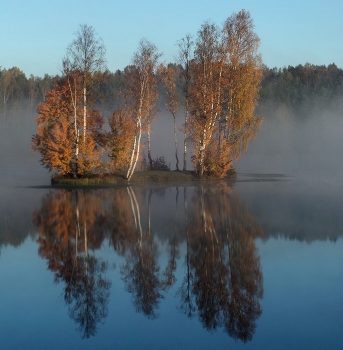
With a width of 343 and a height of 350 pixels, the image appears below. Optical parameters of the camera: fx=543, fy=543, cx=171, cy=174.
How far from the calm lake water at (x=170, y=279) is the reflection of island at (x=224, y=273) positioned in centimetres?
3

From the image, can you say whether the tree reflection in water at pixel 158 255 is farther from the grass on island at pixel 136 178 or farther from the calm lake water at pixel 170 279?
the grass on island at pixel 136 178

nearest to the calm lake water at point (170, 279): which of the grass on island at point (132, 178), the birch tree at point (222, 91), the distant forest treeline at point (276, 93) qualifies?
the grass on island at point (132, 178)

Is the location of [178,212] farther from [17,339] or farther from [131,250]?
[17,339]

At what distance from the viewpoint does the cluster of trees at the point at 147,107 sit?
110 ft

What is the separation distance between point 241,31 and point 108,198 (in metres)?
19.5

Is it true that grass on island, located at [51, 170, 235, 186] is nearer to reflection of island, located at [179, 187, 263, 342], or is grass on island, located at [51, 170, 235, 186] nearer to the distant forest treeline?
reflection of island, located at [179, 187, 263, 342]

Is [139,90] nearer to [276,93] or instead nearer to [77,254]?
[77,254]

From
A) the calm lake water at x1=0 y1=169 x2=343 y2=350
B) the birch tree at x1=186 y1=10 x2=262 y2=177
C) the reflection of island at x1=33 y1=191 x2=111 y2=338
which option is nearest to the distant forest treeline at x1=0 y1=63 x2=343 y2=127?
the birch tree at x1=186 y1=10 x2=262 y2=177

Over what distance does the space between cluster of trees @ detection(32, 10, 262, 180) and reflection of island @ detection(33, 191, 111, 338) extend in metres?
11.2

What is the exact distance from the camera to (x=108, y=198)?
81.9ft

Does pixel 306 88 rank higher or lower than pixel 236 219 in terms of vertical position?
higher

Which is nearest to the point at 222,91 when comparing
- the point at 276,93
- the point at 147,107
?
the point at 147,107

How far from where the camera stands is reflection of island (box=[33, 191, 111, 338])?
8.49 metres

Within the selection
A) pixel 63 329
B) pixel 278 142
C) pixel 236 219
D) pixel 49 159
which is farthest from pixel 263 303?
pixel 278 142
